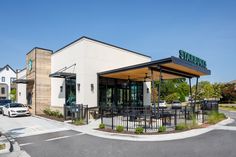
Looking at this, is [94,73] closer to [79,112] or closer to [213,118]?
[79,112]

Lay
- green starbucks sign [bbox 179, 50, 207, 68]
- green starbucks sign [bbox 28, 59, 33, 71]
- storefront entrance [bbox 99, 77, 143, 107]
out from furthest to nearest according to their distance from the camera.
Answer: green starbucks sign [bbox 28, 59, 33, 71], storefront entrance [bbox 99, 77, 143, 107], green starbucks sign [bbox 179, 50, 207, 68]

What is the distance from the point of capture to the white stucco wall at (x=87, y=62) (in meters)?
17.2

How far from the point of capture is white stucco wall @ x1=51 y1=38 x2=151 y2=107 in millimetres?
17172

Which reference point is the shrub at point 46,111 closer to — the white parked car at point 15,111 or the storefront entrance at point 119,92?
the white parked car at point 15,111

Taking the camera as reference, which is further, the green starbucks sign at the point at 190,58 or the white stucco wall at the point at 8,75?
the white stucco wall at the point at 8,75

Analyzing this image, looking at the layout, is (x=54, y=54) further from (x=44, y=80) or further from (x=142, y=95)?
(x=142, y=95)

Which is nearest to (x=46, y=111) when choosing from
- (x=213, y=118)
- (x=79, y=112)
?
(x=79, y=112)

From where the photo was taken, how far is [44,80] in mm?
22625

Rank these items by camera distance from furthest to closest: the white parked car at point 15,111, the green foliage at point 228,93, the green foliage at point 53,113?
the green foliage at point 228,93, the white parked car at point 15,111, the green foliage at point 53,113

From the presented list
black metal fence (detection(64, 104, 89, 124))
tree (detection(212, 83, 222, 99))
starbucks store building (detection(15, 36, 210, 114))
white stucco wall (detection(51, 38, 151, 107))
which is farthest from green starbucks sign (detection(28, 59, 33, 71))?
tree (detection(212, 83, 222, 99))

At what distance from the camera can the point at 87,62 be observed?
17.4 m

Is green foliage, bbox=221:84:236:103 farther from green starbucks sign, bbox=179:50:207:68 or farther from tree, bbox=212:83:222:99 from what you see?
green starbucks sign, bbox=179:50:207:68

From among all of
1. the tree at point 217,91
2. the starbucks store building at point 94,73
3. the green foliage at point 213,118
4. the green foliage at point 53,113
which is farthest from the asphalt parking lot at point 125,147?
the tree at point 217,91

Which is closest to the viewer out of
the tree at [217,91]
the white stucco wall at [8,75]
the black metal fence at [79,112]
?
the black metal fence at [79,112]
